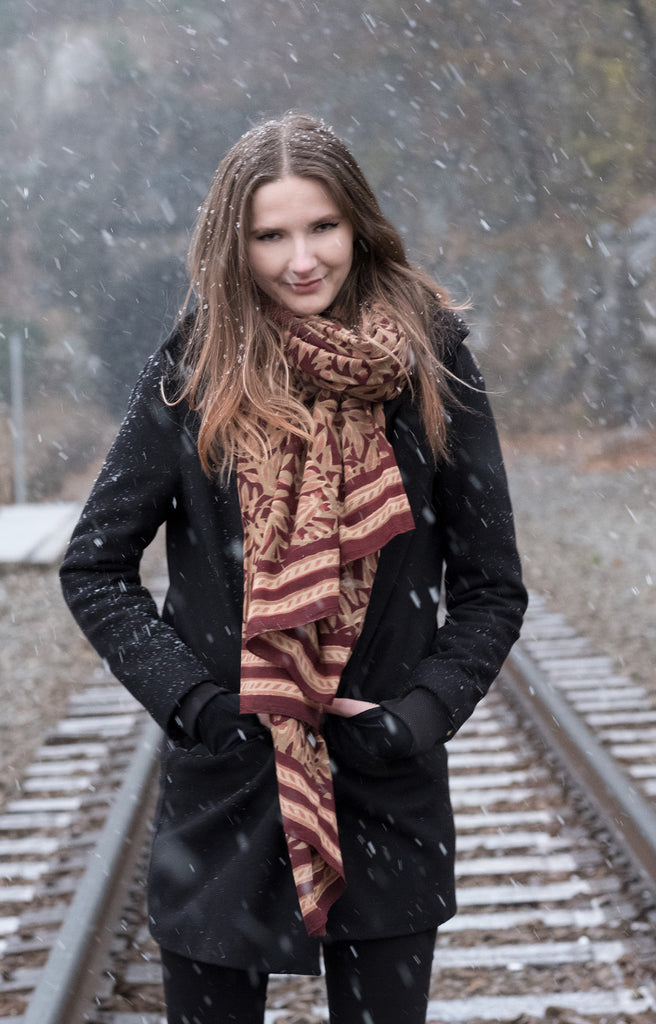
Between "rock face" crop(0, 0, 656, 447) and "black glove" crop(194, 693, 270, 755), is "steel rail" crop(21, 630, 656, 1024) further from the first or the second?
"rock face" crop(0, 0, 656, 447)

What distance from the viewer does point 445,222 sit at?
25.3 metres

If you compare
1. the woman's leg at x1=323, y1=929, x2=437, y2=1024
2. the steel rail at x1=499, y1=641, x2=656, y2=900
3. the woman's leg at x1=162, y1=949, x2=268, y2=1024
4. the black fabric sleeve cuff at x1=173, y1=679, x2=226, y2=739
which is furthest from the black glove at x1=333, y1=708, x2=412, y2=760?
the steel rail at x1=499, y1=641, x2=656, y2=900

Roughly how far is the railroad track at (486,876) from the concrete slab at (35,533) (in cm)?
518

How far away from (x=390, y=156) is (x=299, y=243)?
25765 mm

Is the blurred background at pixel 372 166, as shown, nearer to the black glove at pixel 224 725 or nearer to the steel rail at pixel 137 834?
the steel rail at pixel 137 834

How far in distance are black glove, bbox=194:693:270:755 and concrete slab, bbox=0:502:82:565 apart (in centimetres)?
872

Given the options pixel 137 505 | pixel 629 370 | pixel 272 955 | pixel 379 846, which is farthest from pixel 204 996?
pixel 629 370

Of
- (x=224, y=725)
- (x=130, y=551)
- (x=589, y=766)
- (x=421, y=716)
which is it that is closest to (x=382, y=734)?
(x=421, y=716)

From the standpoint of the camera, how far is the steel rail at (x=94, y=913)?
2.66 meters

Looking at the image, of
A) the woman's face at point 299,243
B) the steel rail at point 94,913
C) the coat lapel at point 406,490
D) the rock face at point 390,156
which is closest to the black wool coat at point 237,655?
the coat lapel at point 406,490

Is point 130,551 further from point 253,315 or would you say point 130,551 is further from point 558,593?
point 558,593

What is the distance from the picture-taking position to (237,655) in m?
1.73

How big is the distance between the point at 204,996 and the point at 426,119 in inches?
1069

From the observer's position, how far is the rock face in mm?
21844
